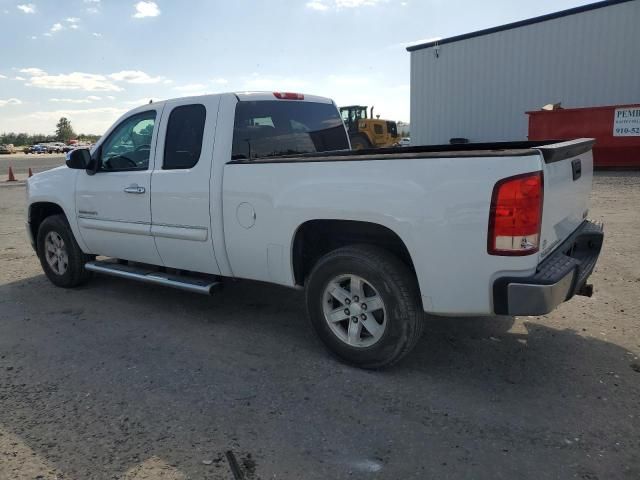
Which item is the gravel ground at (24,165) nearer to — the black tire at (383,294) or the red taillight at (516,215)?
the black tire at (383,294)

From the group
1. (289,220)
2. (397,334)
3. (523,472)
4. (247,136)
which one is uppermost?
(247,136)

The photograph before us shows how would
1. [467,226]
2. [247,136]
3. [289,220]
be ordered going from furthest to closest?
[247,136], [289,220], [467,226]

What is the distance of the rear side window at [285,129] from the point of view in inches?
171

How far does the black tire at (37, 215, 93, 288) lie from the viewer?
5629 mm

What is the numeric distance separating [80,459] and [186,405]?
2.21ft

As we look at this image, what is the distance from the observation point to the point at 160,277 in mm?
4758

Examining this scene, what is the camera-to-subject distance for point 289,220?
12.2 ft

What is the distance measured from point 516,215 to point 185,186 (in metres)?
2.67

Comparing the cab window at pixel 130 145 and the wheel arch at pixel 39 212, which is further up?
the cab window at pixel 130 145

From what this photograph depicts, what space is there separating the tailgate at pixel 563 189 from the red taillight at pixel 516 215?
106 mm

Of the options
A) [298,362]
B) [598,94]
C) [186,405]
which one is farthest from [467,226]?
[598,94]

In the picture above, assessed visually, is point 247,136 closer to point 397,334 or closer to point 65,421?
point 397,334

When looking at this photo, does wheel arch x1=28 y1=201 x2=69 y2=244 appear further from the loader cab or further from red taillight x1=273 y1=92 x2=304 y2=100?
the loader cab

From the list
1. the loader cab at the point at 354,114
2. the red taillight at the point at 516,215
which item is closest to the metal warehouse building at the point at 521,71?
the loader cab at the point at 354,114
